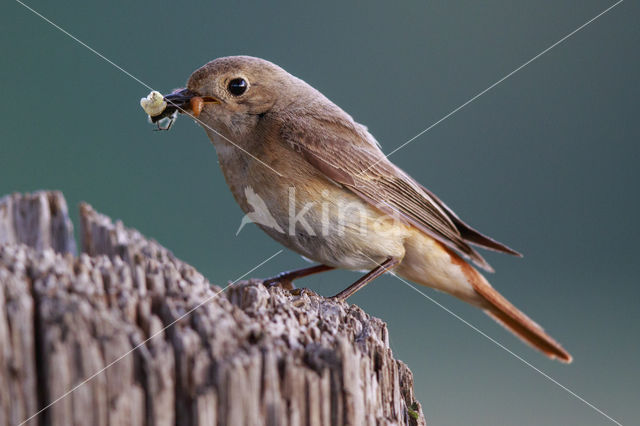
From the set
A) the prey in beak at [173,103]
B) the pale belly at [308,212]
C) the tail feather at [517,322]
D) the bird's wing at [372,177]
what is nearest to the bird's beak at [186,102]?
the prey in beak at [173,103]

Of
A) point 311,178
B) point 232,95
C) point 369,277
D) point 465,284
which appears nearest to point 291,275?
point 369,277

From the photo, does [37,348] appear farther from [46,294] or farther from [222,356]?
[222,356]

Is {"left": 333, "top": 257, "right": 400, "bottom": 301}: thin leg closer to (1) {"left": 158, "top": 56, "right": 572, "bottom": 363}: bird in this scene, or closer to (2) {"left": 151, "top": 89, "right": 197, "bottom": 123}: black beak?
(1) {"left": 158, "top": 56, "right": 572, "bottom": 363}: bird

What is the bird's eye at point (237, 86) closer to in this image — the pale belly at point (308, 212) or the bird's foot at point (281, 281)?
the pale belly at point (308, 212)

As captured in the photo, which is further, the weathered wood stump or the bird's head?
the bird's head

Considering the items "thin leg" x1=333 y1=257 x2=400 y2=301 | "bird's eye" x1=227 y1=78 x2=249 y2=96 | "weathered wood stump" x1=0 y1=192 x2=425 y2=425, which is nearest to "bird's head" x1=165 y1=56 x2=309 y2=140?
"bird's eye" x1=227 y1=78 x2=249 y2=96

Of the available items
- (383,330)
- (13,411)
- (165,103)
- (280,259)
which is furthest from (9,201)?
(280,259)
